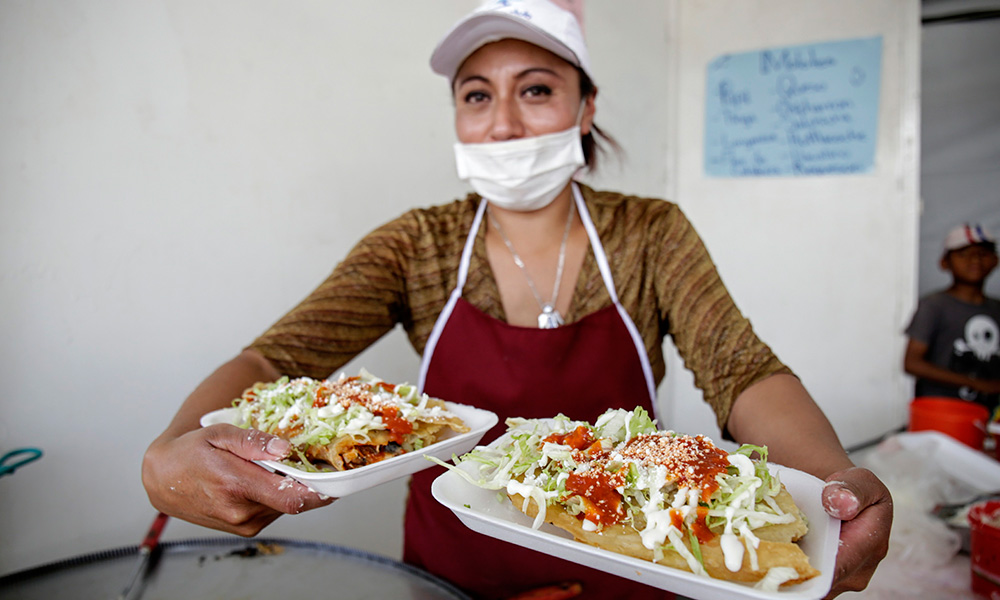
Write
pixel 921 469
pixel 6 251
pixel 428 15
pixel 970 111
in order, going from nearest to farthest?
pixel 6 251 < pixel 921 469 < pixel 428 15 < pixel 970 111

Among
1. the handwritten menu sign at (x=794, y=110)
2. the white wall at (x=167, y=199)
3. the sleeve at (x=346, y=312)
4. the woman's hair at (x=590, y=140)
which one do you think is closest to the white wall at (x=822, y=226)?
the handwritten menu sign at (x=794, y=110)

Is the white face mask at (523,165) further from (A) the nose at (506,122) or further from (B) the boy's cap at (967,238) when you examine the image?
(B) the boy's cap at (967,238)

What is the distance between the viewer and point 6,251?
164 centimetres

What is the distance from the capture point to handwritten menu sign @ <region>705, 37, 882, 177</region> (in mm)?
4023

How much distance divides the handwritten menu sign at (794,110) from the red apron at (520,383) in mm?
3205

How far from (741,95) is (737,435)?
11.9 feet

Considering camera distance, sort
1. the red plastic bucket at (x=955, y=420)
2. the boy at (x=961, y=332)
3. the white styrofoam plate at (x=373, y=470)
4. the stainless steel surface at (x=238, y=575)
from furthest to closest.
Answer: the boy at (x=961, y=332), the red plastic bucket at (x=955, y=420), the stainless steel surface at (x=238, y=575), the white styrofoam plate at (x=373, y=470)

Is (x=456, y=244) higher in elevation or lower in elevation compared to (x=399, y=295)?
higher

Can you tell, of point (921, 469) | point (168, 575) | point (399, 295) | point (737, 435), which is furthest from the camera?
point (921, 469)

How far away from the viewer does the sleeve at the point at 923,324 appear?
12.9 ft

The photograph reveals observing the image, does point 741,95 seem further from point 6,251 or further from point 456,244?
point 6,251

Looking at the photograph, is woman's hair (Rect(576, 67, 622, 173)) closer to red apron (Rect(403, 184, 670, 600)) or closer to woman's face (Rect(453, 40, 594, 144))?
woman's face (Rect(453, 40, 594, 144))

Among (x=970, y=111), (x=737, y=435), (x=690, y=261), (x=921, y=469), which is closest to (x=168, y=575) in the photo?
(x=737, y=435)

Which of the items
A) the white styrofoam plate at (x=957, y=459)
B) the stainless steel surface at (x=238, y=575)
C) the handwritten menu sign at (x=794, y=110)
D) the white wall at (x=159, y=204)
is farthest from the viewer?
the handwritten menu sign at (x=794, y=110)
